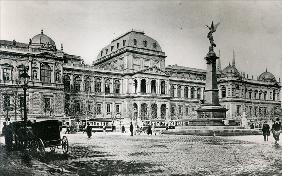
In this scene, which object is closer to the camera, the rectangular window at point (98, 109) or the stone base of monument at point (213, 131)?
the stone base of monument at point (213, 131)

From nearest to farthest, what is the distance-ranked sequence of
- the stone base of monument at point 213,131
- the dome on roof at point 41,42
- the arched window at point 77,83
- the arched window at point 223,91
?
the stone base of monument at point 213,131 < the dome on roof at point 41,42 < the arched window at point 77,83 < the arched window at point 223,91

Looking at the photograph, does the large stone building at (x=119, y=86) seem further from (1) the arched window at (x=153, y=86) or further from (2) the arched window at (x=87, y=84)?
(1) the arched window at (x=153, y=86)

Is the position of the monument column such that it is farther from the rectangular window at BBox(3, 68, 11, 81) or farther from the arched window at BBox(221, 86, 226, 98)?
the arched window at BBox(221, 86, 226, 98)

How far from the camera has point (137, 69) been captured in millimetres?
57531

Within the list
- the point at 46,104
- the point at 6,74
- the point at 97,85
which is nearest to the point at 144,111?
the point at 97,85

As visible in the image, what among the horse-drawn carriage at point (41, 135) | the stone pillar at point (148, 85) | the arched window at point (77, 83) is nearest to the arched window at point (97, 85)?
the arched window at point (77, 83)

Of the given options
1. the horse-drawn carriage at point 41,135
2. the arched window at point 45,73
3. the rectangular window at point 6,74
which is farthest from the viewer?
the arched window at point 45,73

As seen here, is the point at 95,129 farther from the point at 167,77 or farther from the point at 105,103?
the point at 167,77

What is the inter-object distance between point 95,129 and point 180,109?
30.3m

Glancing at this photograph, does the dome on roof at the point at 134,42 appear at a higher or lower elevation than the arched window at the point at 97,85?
higher

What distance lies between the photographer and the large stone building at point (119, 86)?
43.6 meters

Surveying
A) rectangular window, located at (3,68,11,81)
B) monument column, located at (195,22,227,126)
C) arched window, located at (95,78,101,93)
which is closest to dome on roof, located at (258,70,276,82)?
arched window, located at (95,78,101,93)

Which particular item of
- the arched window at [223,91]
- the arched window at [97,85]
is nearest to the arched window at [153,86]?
the arched window at [97,85]

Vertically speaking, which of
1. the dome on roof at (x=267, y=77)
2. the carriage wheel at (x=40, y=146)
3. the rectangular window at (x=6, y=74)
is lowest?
→ the carriage wheel at (x=40, y=146)
